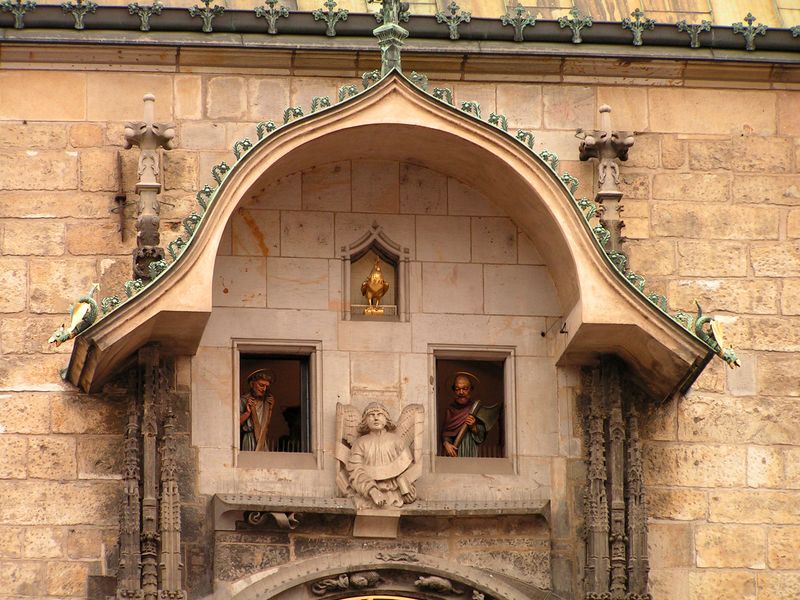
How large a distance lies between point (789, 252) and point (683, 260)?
676 mm

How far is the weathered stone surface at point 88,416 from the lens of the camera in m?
18.7

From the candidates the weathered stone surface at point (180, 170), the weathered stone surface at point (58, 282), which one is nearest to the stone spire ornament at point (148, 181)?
the weathered stone surface at point (180, 170)

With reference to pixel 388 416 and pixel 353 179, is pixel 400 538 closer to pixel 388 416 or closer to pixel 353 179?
pixel 388 416

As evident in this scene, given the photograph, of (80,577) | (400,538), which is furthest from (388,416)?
(80,577)

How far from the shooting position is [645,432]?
1909 cm

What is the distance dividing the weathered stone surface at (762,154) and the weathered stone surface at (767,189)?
0.19ft

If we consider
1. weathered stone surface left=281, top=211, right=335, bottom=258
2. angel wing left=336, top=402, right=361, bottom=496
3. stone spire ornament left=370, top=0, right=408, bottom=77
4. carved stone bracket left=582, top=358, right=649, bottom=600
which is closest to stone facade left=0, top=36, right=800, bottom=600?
weathered stone surface left=281, top=211, right=335, bottom=258

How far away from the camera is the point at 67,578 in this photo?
18.4m

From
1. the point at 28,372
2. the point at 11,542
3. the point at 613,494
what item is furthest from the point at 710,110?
the point at 11,542

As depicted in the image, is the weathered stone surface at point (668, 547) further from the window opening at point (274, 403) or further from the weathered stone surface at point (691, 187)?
the window opening at point (274, 403)

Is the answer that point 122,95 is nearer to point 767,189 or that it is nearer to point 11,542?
point 11,542

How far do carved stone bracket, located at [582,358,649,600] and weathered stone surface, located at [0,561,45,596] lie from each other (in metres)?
3.19

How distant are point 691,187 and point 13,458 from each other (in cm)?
449

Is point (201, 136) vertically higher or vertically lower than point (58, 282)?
higher
